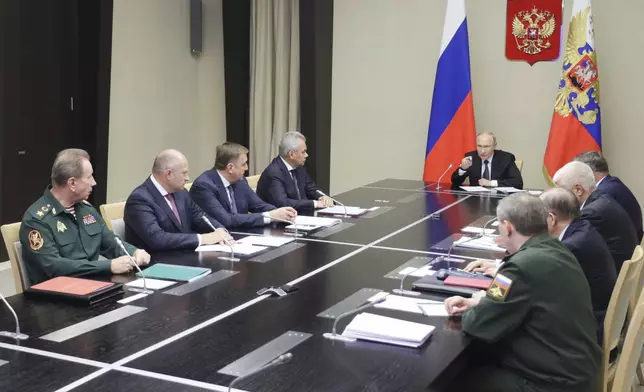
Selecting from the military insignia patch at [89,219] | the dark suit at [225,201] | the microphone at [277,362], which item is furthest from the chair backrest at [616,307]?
the military insignia patch at [89,219]

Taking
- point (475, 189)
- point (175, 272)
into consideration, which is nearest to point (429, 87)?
point (475, 189)

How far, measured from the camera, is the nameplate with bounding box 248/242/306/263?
139 inches

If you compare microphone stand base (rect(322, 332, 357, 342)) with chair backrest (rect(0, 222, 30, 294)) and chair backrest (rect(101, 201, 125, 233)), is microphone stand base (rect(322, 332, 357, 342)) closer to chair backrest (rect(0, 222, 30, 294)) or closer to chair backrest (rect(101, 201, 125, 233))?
chair backrest (rect(0, 222, 30, 294))

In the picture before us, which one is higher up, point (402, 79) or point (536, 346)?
point (402, 79)

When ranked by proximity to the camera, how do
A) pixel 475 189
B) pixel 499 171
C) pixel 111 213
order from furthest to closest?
pixel 499 171 < pixel 475 189 < pixel 111 213

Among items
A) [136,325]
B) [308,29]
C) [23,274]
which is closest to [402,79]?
[308,29]

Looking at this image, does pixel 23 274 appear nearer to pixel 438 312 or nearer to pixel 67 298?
pixel 67 298

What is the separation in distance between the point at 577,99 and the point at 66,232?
4.76m

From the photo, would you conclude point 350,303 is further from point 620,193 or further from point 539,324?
point 620,193

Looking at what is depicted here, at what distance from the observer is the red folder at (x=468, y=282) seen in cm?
300

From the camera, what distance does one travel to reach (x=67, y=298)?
2.75m

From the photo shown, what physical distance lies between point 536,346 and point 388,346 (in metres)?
0.47

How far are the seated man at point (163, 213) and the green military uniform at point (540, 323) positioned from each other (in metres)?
1.72

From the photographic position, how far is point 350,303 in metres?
2.81
